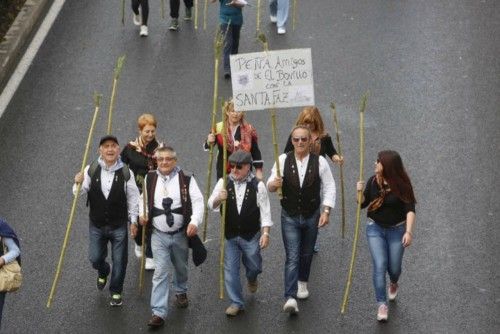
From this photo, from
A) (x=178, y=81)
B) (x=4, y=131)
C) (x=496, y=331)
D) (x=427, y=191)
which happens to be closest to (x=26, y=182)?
(x=4, y=131)

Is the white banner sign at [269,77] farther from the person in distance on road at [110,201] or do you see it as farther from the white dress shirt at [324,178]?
the person in distance on road at [110,201]

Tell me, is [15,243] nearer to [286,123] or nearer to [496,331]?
[496,331]

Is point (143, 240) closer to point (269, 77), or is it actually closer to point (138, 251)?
point (138, 251)

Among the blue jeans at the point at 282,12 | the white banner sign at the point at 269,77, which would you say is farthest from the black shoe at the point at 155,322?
the blue jeans at the point at 282,12

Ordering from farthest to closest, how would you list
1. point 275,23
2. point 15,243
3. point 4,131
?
1. point 275,23
2. point 4,131
3. point 15,243

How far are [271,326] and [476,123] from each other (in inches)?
191

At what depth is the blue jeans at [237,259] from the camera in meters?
11.8

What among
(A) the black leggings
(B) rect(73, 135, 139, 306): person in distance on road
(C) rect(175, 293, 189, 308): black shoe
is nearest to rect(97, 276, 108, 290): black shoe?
(B) rect(73, 135, 139, 306): person in distance on road

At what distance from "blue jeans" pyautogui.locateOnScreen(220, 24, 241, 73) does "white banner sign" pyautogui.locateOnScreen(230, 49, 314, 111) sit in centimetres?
449

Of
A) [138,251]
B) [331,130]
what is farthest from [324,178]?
[331,130]

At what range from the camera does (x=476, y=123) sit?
15641 millimetres

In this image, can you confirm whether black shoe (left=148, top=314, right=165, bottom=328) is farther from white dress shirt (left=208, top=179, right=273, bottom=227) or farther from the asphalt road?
white dress shirt (left=208, top=179, right=273, bottom=227)

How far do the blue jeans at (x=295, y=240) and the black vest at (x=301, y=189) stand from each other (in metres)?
0.07

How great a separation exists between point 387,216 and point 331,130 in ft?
13.0
